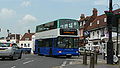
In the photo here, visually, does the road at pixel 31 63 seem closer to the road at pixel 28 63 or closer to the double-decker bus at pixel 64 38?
the road at pixel 28 63

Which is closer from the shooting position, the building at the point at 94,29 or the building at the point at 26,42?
the building at the point at 94,29

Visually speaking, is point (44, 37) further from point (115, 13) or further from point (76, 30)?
point (115, 13)

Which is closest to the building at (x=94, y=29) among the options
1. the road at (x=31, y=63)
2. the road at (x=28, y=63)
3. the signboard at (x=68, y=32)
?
the signboard at (x=68, y=32)

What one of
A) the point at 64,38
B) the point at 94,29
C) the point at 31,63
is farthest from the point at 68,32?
the point at 94,29

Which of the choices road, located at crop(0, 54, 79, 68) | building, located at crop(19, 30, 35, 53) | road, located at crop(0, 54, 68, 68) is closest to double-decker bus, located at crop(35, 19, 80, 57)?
Answer: road, located at crop(0, 54, 79, 68)

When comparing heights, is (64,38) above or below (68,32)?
below

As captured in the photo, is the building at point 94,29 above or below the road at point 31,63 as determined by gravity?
above

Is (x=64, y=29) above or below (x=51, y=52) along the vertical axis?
above

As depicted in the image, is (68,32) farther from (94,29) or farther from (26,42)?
(26,42)

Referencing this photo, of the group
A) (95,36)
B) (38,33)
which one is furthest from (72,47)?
(95,36)

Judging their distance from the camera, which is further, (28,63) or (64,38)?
(64,38)

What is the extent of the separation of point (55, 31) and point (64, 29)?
122 cm

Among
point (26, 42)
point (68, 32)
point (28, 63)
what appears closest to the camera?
point (28, 63)

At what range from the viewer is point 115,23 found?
60.6ft
